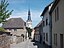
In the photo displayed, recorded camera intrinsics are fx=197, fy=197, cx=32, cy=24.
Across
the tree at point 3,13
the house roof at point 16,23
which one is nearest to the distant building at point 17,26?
Result: the house roof at point 16,23

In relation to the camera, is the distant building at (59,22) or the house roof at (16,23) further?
the house roof at (16,23)

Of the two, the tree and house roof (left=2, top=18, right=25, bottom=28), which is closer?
the tree

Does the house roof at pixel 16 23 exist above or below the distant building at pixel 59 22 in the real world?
above

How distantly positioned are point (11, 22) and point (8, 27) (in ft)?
7.99

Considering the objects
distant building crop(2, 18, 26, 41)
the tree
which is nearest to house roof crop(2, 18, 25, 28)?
distant building crop(2, 18, 26, 41)

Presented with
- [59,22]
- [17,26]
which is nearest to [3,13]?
[59,22]

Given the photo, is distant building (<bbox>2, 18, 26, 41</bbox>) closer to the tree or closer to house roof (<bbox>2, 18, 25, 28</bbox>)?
house roof (<bbox>2, 18, 25, 28</bbox>)

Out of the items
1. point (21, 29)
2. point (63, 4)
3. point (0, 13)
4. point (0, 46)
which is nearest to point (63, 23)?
point (63, 4)

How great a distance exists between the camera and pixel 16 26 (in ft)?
265

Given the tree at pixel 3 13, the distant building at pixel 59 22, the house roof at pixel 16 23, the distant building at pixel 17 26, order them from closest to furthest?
the distant building at pixel 59 22 → the tree at pixel 3 13 → the distant building at pixel 17 26 → the house roof at pixel 16 23

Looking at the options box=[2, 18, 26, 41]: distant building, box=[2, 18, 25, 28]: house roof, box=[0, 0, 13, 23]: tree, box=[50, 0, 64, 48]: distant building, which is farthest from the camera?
box=[2, 18, 25, 28]: house roof

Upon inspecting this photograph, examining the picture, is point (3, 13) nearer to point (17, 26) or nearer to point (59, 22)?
point (59, 22)

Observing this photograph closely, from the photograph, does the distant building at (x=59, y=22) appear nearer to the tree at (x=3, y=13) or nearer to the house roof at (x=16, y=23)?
the tree at (x=3, y=13)

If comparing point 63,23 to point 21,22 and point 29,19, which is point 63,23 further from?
point 29,19
